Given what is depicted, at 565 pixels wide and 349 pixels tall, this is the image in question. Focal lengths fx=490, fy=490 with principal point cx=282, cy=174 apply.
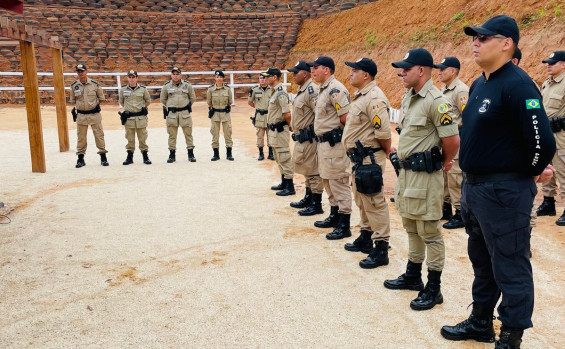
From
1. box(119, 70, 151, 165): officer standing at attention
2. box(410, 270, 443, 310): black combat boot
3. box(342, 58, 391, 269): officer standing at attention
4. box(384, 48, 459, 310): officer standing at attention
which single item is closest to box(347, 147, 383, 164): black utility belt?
box(342, 58, 391, 269): officer standing at attention

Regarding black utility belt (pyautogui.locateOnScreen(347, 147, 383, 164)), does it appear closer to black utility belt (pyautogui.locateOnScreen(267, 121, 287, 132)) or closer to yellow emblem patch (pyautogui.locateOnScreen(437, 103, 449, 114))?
yellow emblem patch (pyautogui.locateOnScreen(437, 103, 449, 114))

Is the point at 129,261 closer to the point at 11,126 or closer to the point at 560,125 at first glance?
the point at 560,125

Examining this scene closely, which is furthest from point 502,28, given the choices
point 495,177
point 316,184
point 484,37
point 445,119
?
point 316,184

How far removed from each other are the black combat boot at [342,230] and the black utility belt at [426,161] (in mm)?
1807

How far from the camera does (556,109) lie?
5926 mm

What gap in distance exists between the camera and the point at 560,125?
5.89 meters

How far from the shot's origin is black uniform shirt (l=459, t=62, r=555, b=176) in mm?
2693

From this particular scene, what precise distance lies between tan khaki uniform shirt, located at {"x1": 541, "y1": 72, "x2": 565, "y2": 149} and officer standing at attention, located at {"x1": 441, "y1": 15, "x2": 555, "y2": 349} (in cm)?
348

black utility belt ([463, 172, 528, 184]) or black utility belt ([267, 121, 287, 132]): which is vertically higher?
black utility belt ([267, 121, 287, 132])

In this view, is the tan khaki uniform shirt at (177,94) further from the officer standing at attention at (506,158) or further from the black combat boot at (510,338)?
the black combat boot at (510,338)

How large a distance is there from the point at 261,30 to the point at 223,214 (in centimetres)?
2057

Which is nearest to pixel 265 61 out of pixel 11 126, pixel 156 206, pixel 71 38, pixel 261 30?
pixel 261 30

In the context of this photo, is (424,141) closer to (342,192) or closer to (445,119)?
(445,119)

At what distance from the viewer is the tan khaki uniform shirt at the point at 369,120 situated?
4.42m
